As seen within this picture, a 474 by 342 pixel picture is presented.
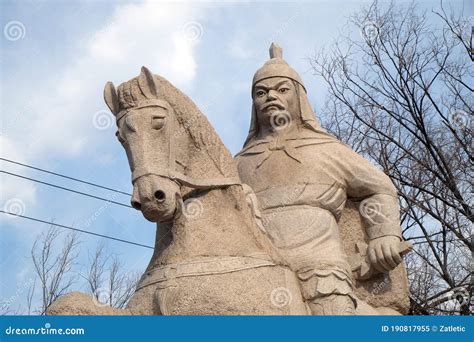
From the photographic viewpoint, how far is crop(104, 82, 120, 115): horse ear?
4223 mm

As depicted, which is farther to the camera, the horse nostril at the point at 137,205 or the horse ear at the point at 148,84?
the horse ear at the point at 148,84

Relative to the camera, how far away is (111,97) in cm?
425

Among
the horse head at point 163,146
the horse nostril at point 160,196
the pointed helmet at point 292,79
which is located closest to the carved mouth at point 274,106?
the pointed helmet at point 292,79

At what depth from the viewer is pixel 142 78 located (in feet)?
13.8

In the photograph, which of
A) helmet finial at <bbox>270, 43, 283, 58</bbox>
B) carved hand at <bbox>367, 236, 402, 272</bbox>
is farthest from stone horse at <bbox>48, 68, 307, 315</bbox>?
helmet finial at <bbox>270, 43, 283, 58</bbox>

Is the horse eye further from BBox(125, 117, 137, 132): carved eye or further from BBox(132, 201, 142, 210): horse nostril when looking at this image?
BBox(132, 201, 142, 210): horse nostril

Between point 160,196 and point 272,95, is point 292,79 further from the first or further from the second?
point 160,196

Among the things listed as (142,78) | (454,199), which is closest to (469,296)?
(454,199)

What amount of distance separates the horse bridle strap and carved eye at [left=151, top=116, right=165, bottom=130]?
10.0 inches

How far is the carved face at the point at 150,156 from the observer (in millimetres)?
3906

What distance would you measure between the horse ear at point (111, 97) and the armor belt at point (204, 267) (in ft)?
3.05

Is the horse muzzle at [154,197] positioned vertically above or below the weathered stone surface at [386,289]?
above

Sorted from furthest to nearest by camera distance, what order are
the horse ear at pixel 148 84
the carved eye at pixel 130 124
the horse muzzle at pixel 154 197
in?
the horse ear at pixel 148 84 < the carved eye at pixel 130 124 < the horse muzzle at pixel 154 197

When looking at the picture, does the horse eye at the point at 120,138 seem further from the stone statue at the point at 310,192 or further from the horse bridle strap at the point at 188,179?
the stone statue at the point at 310,192
